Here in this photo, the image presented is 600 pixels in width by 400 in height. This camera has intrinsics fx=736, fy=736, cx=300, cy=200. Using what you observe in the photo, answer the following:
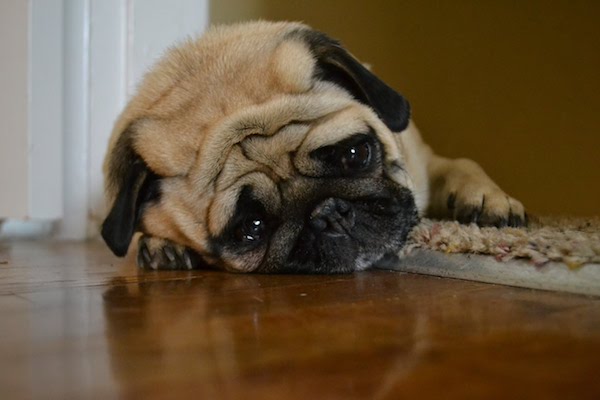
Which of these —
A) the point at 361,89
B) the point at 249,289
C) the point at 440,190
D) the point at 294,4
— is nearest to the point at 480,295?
the point at 249,289

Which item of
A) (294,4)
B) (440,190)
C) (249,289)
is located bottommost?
(249,289)

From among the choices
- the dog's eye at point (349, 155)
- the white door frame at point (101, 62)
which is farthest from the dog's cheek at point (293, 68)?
the white door frame at point (101, 62)

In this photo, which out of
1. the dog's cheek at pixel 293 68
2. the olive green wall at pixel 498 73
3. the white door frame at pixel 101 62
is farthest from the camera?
the white door frame at pixel 101 62

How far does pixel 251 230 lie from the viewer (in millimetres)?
1611

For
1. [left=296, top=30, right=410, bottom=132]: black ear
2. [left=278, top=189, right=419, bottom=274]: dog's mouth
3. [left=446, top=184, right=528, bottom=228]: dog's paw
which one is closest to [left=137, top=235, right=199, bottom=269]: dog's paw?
[left=278, top=189, right=419, bottom=274]: dog's mouth

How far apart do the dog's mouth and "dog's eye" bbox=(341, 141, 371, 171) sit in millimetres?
80

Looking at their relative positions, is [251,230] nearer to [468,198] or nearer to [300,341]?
[468,198]

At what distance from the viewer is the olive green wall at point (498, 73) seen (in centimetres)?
243

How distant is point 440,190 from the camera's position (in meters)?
2.12

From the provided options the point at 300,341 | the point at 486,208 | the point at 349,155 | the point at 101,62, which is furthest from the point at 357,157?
the point at 101,62

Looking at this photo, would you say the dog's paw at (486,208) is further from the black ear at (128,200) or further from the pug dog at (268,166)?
the black ear at (128,200)

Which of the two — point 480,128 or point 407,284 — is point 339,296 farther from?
point 480,128

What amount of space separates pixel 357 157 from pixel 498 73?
1231mm

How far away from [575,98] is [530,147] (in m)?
0.23
